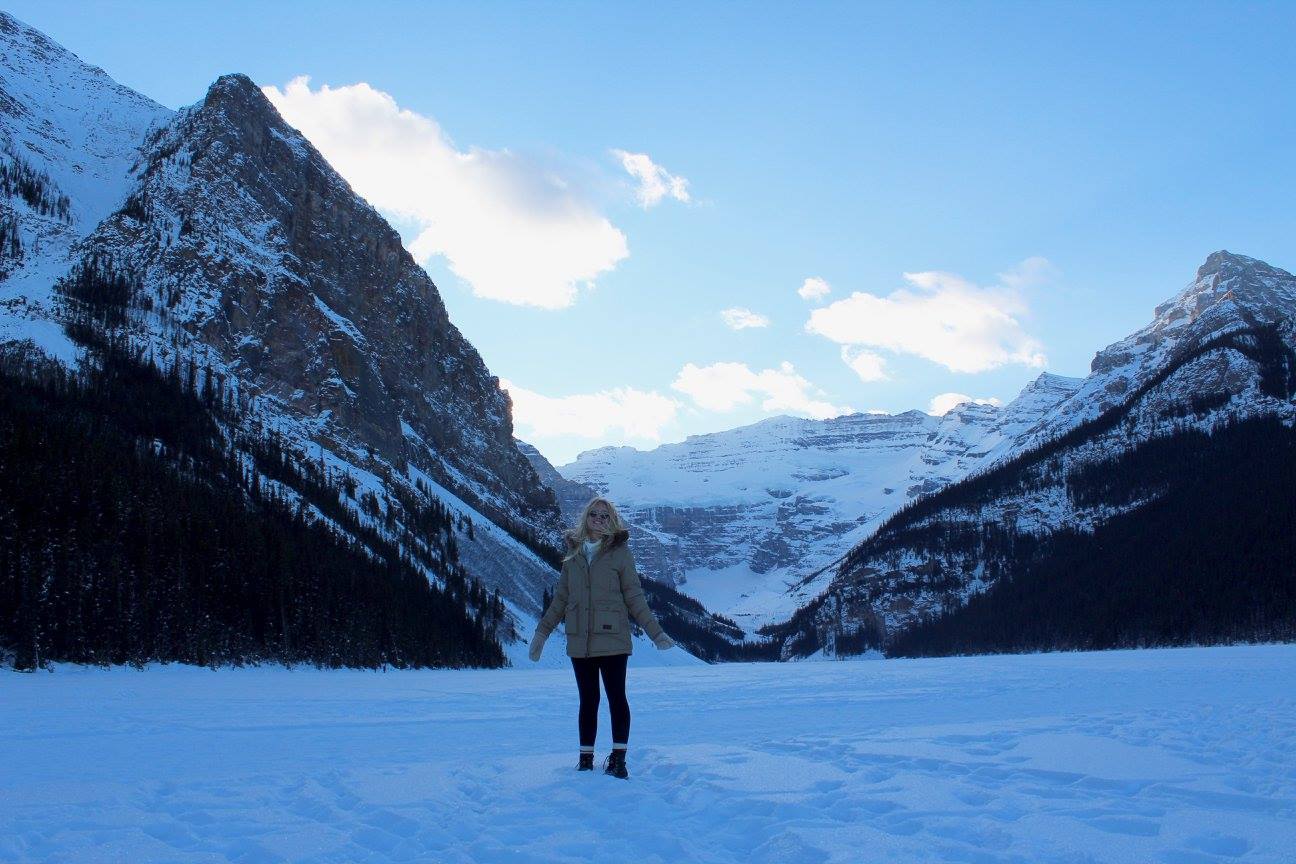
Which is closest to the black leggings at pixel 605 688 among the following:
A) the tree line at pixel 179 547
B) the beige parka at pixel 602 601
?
the beige parka at pixel 602 601

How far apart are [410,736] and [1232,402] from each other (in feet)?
508

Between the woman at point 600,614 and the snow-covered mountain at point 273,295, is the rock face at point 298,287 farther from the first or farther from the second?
the woman at point 600,614

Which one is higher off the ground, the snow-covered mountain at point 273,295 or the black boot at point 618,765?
the snow-covered mountain at point 273,295

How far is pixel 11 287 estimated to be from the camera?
93750mm

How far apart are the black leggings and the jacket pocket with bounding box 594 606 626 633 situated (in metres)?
0.28

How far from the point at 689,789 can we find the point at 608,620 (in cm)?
193

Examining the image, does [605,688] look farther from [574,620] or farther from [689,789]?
[689,789]

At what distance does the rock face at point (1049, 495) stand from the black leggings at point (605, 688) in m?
136

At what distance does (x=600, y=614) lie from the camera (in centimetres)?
947

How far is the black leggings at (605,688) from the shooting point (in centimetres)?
937

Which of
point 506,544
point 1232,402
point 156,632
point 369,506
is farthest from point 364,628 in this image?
point 1232,402

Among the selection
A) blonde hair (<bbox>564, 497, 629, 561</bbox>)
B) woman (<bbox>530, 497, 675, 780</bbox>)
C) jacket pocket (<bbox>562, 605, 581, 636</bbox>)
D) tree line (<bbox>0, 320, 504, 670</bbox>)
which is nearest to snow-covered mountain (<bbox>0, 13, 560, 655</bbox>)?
tree line (<bbox>0, 320, 504, 670</bbox>)

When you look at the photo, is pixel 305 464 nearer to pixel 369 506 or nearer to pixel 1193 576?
pixel 369 506

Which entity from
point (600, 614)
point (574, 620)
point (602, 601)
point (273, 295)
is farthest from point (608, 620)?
point (273, 295)
